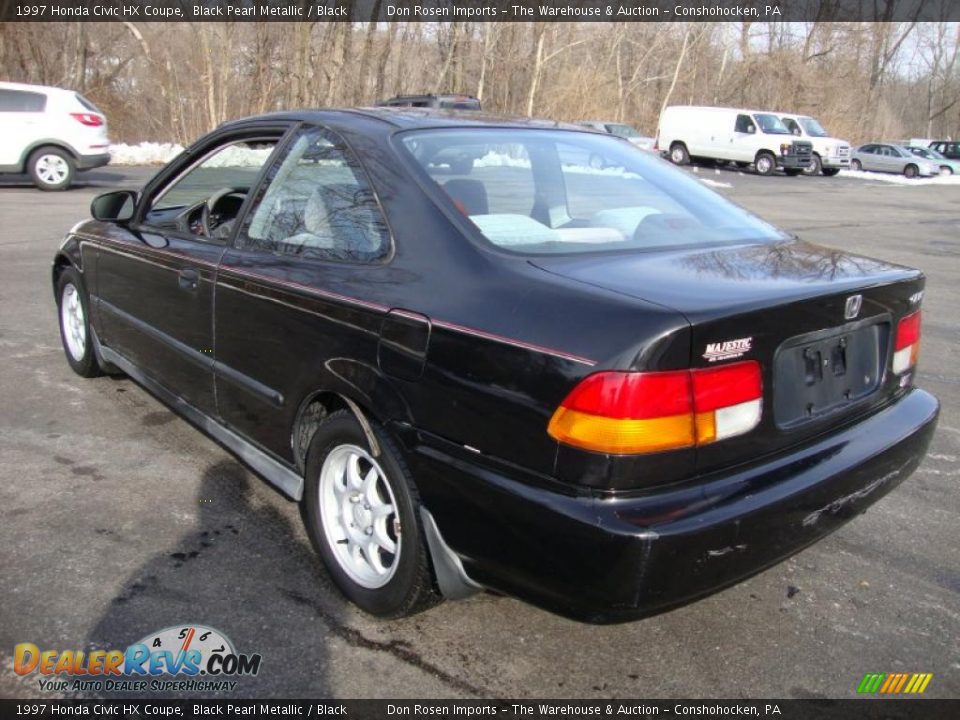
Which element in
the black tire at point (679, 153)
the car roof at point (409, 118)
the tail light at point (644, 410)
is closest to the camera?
the tail light at point (644, 410)

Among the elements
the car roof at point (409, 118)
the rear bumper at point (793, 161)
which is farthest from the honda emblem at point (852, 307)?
the rear bumper at point (793, 161)

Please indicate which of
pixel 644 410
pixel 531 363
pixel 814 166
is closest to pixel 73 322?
pixel 531 363

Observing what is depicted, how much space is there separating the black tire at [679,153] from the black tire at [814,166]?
14.8 ft

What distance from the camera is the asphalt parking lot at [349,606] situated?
2.43 m

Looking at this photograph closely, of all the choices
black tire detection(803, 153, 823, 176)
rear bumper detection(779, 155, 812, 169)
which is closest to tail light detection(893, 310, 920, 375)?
rear bumper detection(779, 155, 812, 169)

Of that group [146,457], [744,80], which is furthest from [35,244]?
[744,80]

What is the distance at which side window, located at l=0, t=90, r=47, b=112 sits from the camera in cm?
1470

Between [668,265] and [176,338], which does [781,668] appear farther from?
[176,338]

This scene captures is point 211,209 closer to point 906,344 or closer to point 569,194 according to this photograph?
point 569,194

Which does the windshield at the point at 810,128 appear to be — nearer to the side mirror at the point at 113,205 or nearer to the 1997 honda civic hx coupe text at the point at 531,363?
the 1997 honda civic hx coupe text at the point at 531,363

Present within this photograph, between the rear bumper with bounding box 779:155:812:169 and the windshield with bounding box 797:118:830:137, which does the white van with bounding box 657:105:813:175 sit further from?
the windshield with bounding box 797:118:830:137

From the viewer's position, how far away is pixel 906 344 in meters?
2.86

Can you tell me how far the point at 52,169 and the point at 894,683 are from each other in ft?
54.2

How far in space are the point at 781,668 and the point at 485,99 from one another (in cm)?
3490
